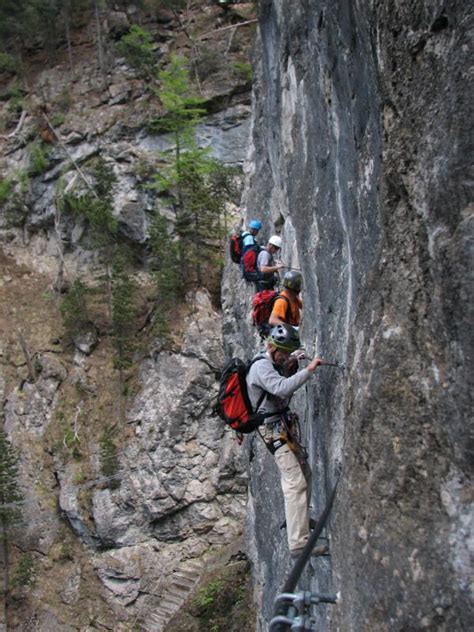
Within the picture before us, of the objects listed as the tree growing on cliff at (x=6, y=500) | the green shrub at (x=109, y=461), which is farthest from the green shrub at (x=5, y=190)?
the green shrub at (x=109, y=461)

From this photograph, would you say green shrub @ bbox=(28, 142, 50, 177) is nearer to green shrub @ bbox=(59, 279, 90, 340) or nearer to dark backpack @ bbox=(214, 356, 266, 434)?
green shrub @ bbox=(59, 279, 90, 340)

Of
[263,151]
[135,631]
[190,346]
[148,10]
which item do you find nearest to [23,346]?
[190,346]

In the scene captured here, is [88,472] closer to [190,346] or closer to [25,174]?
[190,346]

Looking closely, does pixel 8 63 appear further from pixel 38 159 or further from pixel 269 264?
pixel 269 264

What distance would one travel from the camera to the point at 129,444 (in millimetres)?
21859

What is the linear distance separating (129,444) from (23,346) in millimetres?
6508

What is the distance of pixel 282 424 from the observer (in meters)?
5.90

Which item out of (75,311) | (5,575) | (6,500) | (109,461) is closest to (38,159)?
(75,311)

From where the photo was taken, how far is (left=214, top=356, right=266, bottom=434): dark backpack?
582 centimetres

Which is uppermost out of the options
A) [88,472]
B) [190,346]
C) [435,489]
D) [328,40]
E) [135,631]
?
[190,346]

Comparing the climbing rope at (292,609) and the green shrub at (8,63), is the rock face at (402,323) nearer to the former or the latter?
the climbing rope at (292,609)

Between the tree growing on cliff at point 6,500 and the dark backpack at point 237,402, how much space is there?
16.7m

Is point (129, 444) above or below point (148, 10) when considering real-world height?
below

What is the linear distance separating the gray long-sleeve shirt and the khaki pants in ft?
0.88
